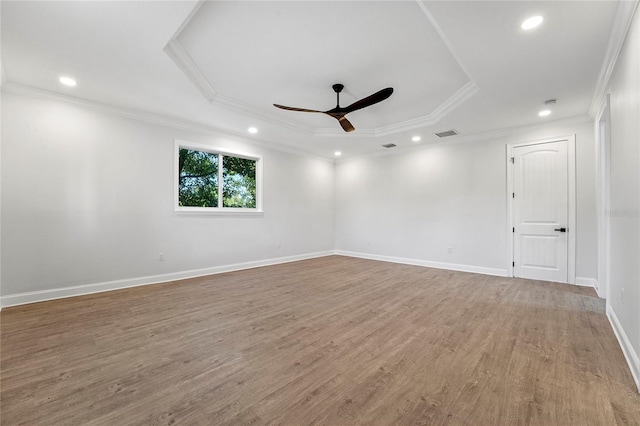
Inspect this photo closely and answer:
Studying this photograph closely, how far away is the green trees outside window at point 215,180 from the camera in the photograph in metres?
4.89

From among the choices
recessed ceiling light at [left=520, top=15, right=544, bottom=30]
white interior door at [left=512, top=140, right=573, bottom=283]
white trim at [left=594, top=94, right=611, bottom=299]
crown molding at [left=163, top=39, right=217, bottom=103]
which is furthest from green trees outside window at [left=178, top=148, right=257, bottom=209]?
white trim at [left=594, top=94, right=611, bottom=299]

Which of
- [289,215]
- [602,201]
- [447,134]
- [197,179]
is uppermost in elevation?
[447,134]

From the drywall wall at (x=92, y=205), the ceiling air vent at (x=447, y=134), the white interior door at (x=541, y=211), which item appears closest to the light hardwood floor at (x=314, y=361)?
the drywall wall at (x=92, y=205)

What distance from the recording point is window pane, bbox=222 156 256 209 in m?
5.46

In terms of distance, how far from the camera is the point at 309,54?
2904mm

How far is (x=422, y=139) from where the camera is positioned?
5629 millimetres

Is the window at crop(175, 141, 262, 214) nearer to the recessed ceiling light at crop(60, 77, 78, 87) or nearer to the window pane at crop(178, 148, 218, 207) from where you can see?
the window pane at crop(178, 148, 218, 207)

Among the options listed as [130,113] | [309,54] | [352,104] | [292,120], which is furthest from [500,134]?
[130,113]

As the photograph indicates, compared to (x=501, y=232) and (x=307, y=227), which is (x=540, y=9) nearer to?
Result: (x=501, y=232)

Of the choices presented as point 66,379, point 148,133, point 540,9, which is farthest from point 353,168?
point 66,379

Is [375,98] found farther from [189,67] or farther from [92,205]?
[92,205]

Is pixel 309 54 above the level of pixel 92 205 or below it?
above

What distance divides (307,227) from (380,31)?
4.94m

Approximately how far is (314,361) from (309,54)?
9.70ft
